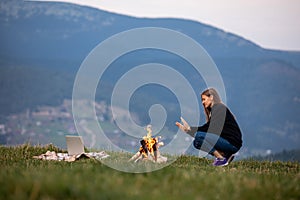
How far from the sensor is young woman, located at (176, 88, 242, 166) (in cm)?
1595

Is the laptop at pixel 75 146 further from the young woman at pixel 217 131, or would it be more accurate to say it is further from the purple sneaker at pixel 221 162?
the purple sneaker at pixel 221 162

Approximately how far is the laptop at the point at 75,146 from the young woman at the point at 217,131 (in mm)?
3581

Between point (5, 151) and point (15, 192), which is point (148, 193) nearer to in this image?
point (15, 192)

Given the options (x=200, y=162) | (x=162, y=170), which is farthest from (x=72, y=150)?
(x=162, y=170)

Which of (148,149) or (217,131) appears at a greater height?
(217,131)

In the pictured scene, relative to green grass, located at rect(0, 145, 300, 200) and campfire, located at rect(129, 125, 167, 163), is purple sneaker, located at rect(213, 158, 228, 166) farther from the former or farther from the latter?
green grass, located at rect(0, 145, 300, 200)

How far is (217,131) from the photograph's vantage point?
1616cm

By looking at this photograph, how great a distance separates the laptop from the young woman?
3581mm

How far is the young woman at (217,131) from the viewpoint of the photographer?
15953 mm

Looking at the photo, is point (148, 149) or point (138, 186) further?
point (148, 149)

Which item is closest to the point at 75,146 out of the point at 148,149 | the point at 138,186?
the point at 148,149

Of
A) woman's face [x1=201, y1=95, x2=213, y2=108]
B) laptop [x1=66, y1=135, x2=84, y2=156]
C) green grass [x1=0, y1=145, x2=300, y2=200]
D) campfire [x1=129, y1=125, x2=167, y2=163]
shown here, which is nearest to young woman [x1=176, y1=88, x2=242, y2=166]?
woman's face [x1=201, y1=95, x2=213, y2=108]

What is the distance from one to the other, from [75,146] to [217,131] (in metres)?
4.64

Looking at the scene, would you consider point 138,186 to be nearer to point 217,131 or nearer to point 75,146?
point 217,131
